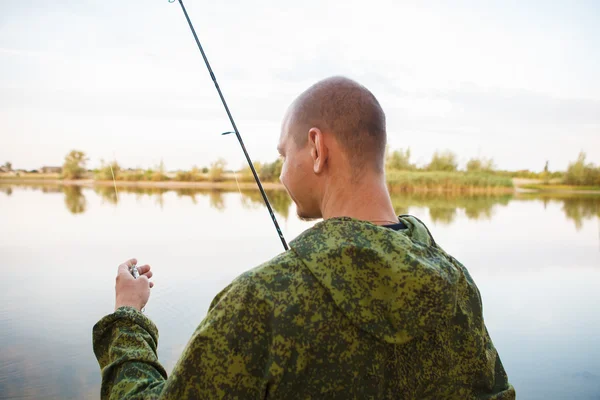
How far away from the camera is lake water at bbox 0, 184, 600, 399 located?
5.68m

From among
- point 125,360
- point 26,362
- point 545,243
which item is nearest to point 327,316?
point 125,360

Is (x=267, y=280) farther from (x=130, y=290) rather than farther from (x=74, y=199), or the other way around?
(x=74, y=199)

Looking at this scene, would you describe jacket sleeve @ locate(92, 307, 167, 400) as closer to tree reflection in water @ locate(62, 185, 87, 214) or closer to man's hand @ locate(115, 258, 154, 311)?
man's hand @ locate(115, 258, 154, 311)

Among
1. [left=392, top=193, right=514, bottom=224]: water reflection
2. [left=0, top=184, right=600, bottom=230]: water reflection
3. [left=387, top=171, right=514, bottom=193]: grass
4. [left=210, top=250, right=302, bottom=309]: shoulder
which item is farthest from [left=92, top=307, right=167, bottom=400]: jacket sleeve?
[left=387, top=171, right=514, bottom=193]: grass

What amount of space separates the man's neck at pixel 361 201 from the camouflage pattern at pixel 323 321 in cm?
10

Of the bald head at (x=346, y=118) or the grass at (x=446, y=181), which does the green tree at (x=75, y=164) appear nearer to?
the grass at (x=446, y=181)

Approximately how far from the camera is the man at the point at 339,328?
0.91 m

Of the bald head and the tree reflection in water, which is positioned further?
the tree reflection in water

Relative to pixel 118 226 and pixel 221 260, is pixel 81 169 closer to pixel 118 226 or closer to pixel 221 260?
pixel 118 226

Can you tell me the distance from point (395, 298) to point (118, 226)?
14780 mm

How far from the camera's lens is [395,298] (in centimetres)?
93

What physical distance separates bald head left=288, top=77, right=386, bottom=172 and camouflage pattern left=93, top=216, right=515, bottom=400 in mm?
202

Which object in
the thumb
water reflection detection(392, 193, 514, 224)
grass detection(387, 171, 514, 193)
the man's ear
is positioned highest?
the man's ear

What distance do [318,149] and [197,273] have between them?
8672mm
